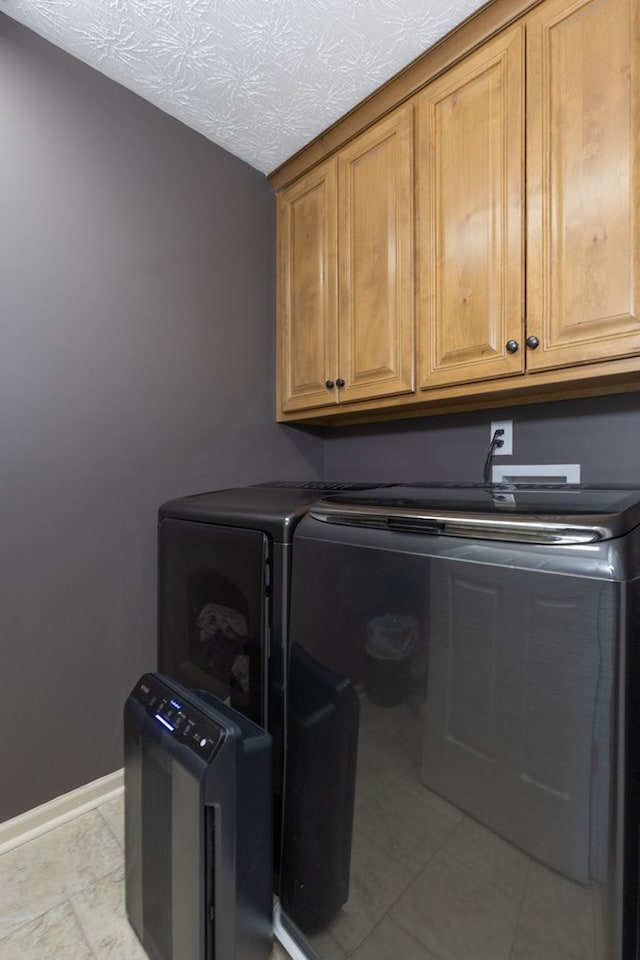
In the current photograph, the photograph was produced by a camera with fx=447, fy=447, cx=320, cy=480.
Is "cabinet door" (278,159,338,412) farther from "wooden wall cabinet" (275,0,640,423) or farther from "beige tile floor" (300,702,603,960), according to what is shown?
"beige tile floor" (300,702,603,960)

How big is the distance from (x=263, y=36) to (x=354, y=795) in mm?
1920

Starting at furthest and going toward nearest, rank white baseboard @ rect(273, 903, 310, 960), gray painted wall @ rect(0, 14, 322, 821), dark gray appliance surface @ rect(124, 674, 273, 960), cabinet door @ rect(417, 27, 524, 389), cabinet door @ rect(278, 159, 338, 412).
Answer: cabinet door @ rect(278, 159, 338, 412)
gray painted wall @ rect(0, 14, 322, 821)
cabinet door @ rect(417, 27, 524, 389)
white baseboard @ rect(273, 903, 310, 960)
dark gray appliance surface @ rect(124, 674, 273, 960)

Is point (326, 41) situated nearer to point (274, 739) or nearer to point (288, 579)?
point (288, 579)

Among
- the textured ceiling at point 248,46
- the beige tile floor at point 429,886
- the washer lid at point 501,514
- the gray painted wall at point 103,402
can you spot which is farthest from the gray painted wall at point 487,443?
the textured ceiling at point 248,46

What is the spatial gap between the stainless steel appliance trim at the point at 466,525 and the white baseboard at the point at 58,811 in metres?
1.22

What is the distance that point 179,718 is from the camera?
3.18 feet

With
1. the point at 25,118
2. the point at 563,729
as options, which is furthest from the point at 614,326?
the point at 25,118

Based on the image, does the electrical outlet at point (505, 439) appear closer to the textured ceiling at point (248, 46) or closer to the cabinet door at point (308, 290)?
the cabinet door at point (308, 290)

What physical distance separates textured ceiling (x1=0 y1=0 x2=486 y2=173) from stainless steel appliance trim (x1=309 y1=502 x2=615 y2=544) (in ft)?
4.43

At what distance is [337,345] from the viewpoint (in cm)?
166

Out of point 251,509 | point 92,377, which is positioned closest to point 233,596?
point 251,509

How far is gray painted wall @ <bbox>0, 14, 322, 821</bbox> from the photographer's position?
4.20 feet

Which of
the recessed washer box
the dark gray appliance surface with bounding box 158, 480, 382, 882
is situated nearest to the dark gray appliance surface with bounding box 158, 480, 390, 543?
the dark gray appliance surface with bounding box 158, 480, 382, 882

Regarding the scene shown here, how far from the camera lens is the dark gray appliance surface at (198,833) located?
2.81 ft
